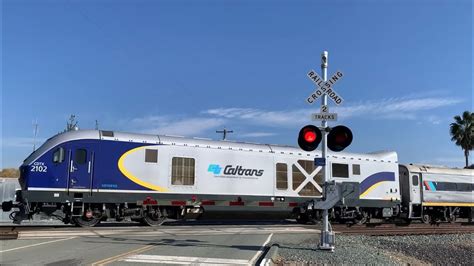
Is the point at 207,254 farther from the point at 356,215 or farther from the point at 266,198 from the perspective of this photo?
the point at 356,215

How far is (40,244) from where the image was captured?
37.0 feet

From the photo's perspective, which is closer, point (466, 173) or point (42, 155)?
point (42, 155)

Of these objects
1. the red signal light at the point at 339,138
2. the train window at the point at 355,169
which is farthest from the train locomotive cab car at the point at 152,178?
the red signal light at the point at 339,138

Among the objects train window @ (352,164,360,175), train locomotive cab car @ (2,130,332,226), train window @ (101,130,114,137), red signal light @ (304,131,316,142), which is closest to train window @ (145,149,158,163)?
train locomotive cab car @ (2,130,332,226)

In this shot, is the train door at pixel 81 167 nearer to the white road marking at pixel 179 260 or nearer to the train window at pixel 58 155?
the train window at pixel 58 155

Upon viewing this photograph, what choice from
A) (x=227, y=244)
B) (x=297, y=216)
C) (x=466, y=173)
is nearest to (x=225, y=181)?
(x=297, y=216)

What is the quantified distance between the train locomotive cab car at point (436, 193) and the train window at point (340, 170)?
17.1 ft

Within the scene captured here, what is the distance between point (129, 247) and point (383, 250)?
736 centimetres

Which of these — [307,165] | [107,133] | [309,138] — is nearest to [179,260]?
[309,138]

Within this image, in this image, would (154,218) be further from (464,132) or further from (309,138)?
(464,132)

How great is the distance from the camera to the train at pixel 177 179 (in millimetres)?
16016

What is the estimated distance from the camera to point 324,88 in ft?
37.1

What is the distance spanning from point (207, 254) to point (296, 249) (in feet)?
7.31

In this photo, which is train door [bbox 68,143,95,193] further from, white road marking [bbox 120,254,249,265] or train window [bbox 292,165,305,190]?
train window [bbox 292,165,305,190]
